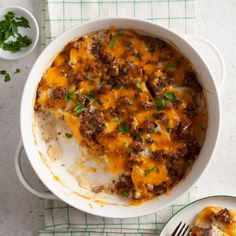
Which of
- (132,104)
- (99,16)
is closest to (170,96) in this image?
(132,104)

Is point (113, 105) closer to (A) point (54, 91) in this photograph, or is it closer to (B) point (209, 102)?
(A) point (54, 91)

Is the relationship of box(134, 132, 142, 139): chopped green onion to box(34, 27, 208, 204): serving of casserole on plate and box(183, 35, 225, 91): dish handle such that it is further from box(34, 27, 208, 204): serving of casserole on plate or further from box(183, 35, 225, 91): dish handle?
box(183, 35, 225, 91): dish handle

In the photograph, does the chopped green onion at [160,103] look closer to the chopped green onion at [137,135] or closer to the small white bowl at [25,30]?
the chopped green onion at [137,135]

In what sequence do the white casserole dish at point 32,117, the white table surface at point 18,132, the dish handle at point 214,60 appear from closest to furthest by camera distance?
the white casserole dish at point 32,117 → the dish handle at point 214,60 → the white table surface at point 18,132

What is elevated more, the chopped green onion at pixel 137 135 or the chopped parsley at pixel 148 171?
the chopped green onion at pixel 137 135

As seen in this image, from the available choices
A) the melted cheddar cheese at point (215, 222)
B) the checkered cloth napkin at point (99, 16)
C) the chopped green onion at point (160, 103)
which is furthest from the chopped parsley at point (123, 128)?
the melted cheddar cheese at point (215, 222)
